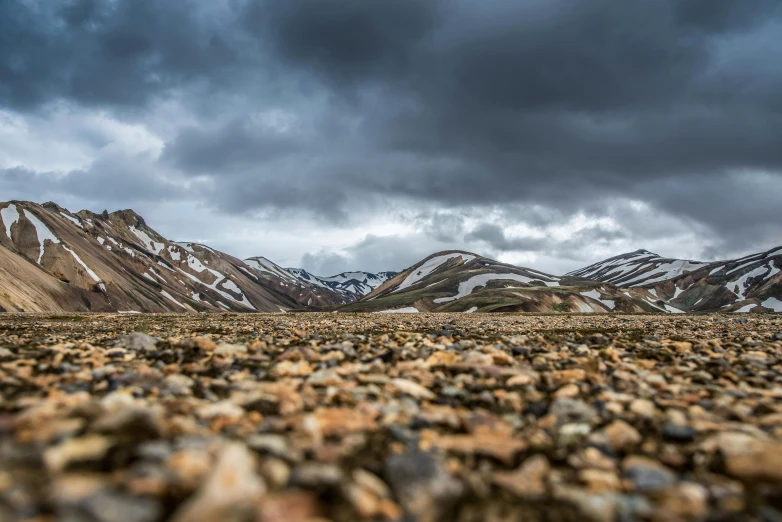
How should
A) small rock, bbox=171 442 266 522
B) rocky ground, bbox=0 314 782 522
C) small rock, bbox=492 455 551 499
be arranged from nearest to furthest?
1. small rock, bbox=171 442 266 522
2. rocky ground, bbox=0 314 782 522
3. small rock, bbox=492 455 551 499

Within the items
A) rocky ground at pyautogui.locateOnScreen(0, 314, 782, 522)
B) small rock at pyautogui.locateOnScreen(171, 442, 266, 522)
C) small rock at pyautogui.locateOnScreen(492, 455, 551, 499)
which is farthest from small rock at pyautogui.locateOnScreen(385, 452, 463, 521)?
small rock at pyautogui.locateOnScreen(171, 442, 266, 522)

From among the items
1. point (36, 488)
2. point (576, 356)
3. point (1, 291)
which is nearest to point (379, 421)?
point (36, 488)

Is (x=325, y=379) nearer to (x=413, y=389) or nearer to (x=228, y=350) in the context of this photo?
(x=413, y=389)

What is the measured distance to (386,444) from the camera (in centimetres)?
519

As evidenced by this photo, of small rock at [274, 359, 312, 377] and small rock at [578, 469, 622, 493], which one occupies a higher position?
small rock at [274, 359, 312, 377]

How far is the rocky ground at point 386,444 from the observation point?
371cm

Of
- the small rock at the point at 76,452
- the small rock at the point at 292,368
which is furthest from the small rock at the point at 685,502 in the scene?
the small rock at the point at 292,368

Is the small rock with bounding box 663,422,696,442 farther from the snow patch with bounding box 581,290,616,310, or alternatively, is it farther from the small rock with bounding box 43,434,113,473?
the snow patch with bounding box 581,290,616,310

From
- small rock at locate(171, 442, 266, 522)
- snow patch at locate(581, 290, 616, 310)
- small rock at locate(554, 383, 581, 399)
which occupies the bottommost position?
small rock at locate(171, 442, 266, 522)

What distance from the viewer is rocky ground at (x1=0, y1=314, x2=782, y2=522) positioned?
3.71 m

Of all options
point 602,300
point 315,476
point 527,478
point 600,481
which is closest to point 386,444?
point 315,476

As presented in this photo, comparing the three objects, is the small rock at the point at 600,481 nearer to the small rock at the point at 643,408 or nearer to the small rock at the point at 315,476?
the small rock at the point at 643,408

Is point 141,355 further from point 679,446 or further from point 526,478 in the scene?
point 679,446

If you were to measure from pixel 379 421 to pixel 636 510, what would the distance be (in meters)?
2.99
